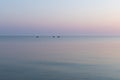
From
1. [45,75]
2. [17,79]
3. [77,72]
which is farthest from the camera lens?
[77,72]

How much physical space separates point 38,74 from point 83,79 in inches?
198

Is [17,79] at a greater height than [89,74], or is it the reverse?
[89,74]

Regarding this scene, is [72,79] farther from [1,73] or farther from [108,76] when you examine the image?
[1,73]

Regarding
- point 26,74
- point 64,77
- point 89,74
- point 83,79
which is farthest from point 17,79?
point 89,74

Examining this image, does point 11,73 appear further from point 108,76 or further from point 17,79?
point 108,76

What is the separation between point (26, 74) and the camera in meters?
23.5

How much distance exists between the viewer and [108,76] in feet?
77.7

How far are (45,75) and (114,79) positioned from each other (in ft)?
23.3

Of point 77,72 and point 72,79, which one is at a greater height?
point 77,72

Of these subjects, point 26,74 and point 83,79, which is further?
point 26,74

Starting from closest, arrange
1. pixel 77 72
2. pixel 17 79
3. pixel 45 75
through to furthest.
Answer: pixel 17 79 < pixel 45 75 < pixel 77 72

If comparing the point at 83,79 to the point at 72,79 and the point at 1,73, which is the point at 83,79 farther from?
the point at 1,73

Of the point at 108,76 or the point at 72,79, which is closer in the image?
the point at 72,79

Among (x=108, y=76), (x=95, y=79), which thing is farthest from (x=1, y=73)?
(x=108, y=76)
